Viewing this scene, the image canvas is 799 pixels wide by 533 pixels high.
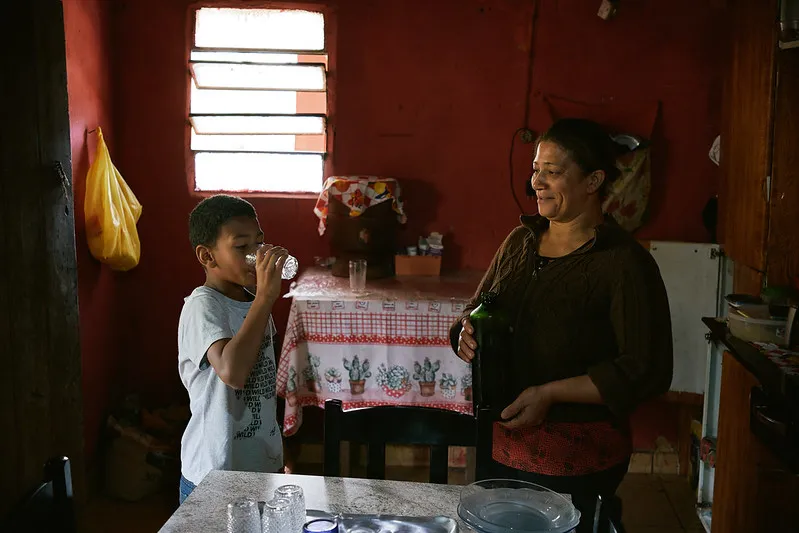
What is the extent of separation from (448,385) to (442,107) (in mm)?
1392

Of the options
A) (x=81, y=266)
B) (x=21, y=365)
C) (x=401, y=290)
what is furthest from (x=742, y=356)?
(x=81, y=266)

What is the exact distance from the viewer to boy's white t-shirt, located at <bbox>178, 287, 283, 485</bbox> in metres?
1.80

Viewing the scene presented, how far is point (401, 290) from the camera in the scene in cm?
332

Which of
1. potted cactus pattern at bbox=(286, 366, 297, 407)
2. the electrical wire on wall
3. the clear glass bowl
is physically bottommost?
potted cactus pattern at bbox=(286, 366, 297, 407)

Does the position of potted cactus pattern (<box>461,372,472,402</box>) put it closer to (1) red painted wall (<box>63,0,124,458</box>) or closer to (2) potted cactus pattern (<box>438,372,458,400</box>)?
(2) potted cactus pattern (<box>438,372,458,400</box>)

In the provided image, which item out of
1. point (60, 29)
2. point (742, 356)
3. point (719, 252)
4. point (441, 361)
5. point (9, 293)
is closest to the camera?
point (9, 293)

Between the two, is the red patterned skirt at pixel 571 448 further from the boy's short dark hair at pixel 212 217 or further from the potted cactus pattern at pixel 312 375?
the potted cactus pattern at pixel 312 375

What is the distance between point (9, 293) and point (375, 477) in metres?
0.86

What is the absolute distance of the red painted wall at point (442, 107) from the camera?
3.65 meters

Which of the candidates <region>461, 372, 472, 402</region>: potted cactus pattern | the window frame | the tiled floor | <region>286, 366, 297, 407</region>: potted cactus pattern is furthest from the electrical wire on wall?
the tiled floor

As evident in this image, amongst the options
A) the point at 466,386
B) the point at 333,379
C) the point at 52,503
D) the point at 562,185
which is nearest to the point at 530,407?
the point at 562,185

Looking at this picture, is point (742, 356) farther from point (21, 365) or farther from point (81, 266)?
point (81, 266)

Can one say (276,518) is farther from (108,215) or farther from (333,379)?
(108,215)

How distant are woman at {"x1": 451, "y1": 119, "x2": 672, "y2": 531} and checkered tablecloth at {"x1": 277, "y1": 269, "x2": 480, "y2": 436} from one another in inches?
46.5
